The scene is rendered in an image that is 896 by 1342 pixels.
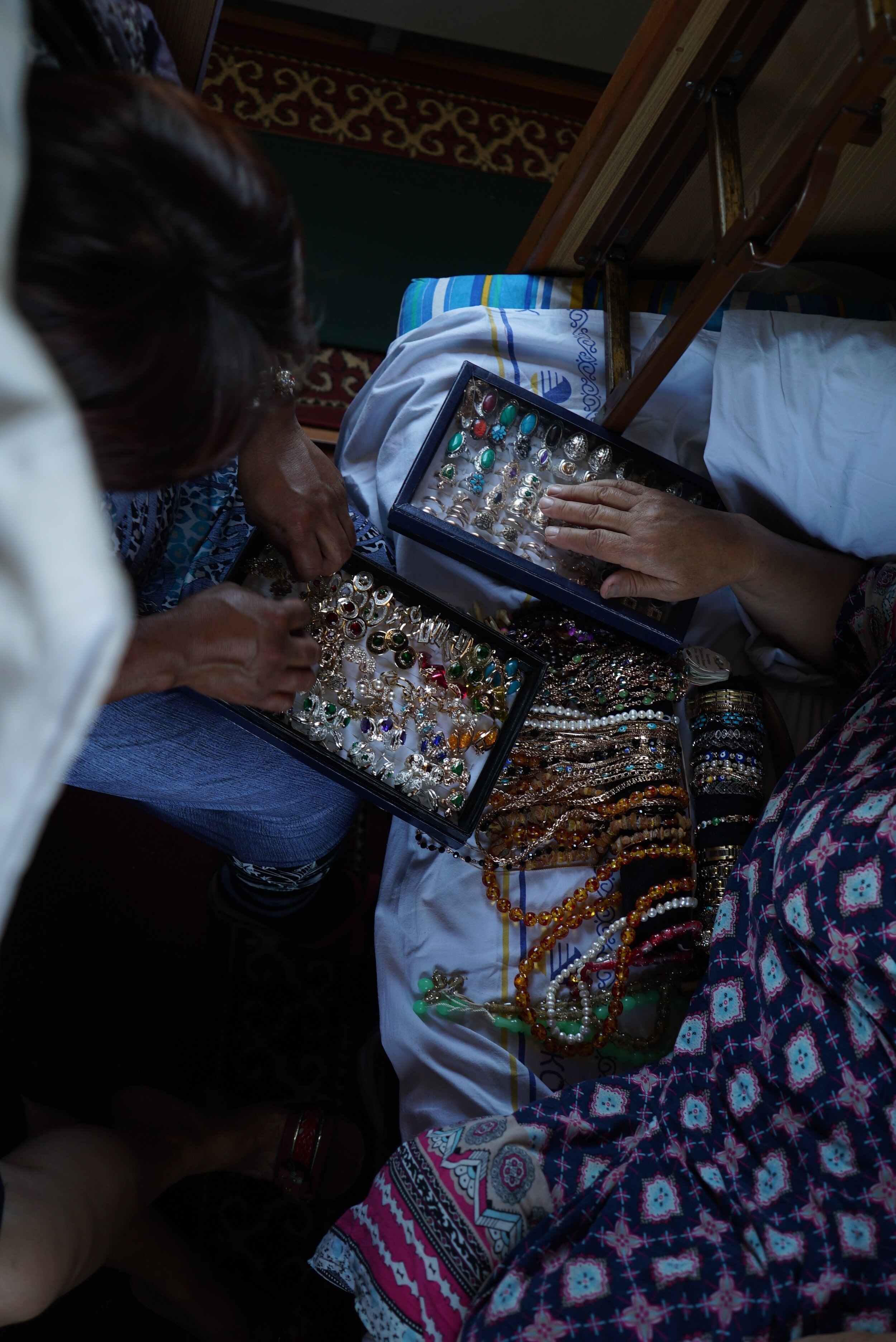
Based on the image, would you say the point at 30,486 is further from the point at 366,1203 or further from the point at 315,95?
the point at 315,95

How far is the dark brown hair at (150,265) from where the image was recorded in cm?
46

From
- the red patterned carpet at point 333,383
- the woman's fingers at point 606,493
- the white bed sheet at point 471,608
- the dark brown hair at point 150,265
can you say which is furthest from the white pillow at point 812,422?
the red patterned carpet at point 333,383

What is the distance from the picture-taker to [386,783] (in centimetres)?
91

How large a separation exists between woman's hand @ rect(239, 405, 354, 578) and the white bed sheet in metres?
0.22

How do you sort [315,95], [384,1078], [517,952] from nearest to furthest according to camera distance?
[517,952], [384,1078], [315,95]

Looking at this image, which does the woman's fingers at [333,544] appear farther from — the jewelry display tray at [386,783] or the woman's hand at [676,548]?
the woman's hand at [676,548]

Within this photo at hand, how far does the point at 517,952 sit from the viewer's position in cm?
104

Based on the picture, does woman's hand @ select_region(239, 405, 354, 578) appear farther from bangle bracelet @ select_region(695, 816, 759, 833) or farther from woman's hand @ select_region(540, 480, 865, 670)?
bangle bracelet @ select_region(695, 816, 759, 833)

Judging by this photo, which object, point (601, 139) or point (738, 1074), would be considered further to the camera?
point (601, 139)

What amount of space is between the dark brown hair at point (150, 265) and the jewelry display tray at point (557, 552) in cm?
45

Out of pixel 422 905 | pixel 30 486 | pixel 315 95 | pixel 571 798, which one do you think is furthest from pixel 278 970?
pixel 315 95

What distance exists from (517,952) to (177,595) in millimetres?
566

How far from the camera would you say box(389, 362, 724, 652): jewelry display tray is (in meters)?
1.00

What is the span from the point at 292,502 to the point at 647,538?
0.40 m
